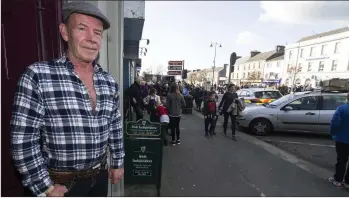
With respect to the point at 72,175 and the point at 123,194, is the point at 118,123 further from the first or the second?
the point at 123,194

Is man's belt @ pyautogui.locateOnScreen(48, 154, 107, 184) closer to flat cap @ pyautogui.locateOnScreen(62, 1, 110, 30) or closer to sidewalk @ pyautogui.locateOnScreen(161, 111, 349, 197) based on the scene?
flat cap @ pyautogui.locateOnScreen(62, 1, 110, 30)

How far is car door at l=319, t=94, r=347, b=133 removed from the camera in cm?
718

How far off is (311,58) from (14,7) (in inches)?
180

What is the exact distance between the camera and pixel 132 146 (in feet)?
11.5

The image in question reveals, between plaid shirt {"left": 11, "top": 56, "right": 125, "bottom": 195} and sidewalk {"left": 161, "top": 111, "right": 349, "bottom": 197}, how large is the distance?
98.4 inches

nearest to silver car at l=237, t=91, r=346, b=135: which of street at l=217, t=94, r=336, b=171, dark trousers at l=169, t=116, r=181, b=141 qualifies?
street at l=217, t=94, r=336, b=171

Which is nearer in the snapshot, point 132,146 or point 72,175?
point 72,175

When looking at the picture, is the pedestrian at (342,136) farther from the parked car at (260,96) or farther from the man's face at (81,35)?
the parked car at (260,96)

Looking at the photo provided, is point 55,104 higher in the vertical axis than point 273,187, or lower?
higher

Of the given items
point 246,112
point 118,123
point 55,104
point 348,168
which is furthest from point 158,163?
point 246,112

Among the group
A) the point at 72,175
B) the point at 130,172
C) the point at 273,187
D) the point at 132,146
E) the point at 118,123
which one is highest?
the point at 118,123

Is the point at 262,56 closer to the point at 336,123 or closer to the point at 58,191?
the point at 336,123

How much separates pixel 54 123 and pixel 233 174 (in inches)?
152

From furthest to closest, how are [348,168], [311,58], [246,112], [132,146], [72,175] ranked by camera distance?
[246,112]
[311,58]
[348,168]
[132,146]
[72,175]
